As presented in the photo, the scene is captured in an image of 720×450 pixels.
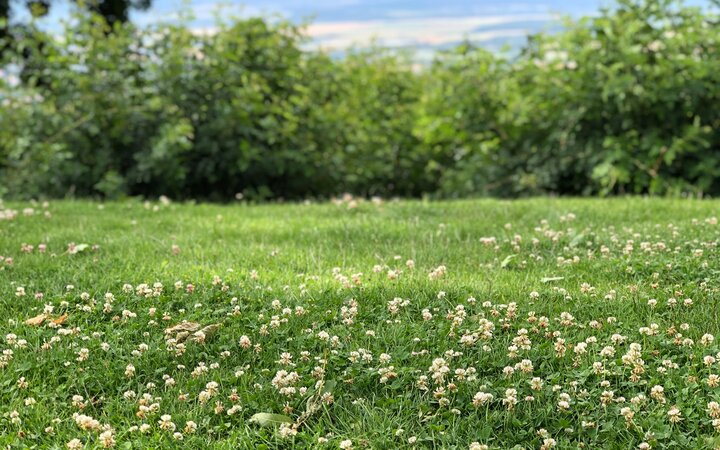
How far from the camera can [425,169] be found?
35.0ft

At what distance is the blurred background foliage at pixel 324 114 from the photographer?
8.79 m

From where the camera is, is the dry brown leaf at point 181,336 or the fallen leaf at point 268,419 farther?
the dry brown leaf at point 181,336

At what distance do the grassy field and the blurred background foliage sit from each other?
3.54 m

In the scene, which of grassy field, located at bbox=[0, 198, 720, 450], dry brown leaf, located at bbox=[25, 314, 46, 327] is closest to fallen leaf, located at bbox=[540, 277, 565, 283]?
grassy field, located at bbox=[0, 198, 720, 450]

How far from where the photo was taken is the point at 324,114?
9938 mm

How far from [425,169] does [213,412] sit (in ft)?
25.7

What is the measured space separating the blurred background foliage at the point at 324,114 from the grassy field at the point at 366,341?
354 cm

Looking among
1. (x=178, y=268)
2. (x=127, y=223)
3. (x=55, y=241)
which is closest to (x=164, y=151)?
(x=127, y=223)

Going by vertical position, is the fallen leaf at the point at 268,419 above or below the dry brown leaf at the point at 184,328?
below

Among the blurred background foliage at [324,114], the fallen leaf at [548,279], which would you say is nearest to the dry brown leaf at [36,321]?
the fallen leaf at [548,279]

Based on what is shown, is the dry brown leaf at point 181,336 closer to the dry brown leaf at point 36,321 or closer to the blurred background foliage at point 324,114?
the dry brown leaf at point 36,321

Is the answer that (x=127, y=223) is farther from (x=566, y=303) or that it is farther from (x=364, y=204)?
(x=566, y=303)

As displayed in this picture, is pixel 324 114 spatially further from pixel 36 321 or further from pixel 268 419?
pixel 268 419

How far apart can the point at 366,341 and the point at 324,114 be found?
6.60 metres
